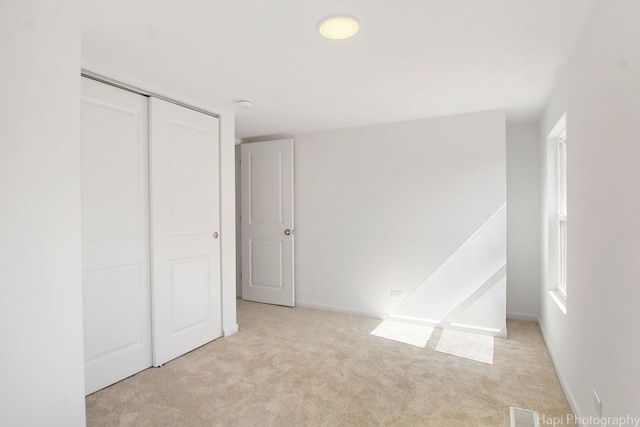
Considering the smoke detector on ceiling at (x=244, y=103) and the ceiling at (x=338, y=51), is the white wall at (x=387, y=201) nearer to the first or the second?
the ceiling at (x=338, y=51)

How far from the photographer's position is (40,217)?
1584 mm

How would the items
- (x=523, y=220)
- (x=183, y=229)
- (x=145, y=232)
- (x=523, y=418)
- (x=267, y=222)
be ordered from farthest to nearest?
1. (x=267, y=222)
2. (x=523, y=220)
3. (x=183, y=229)
4. (x=145, y=232)
5. (x=523, y=418)

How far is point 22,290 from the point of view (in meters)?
1.53

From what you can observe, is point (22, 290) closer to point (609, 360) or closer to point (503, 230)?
point (609, 360)

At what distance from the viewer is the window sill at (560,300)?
248 centimetres

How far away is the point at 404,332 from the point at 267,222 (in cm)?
213

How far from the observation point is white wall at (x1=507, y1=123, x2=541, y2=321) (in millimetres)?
3736

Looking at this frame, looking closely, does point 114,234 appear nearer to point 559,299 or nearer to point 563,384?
point 563,384

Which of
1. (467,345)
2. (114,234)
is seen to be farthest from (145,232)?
(467,345)

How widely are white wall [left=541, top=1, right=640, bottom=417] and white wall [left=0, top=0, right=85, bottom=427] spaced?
2.35 metres

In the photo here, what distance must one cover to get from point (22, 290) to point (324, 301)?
310cm

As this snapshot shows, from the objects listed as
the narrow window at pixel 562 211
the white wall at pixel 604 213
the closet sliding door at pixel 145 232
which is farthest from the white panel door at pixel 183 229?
the narrow window at pixel 562 211

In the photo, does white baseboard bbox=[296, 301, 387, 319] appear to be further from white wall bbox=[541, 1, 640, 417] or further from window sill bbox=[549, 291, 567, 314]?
white wall bbox=[541, 1, 640, 417]

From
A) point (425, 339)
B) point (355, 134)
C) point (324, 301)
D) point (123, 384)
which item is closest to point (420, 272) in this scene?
point (425, 339)
